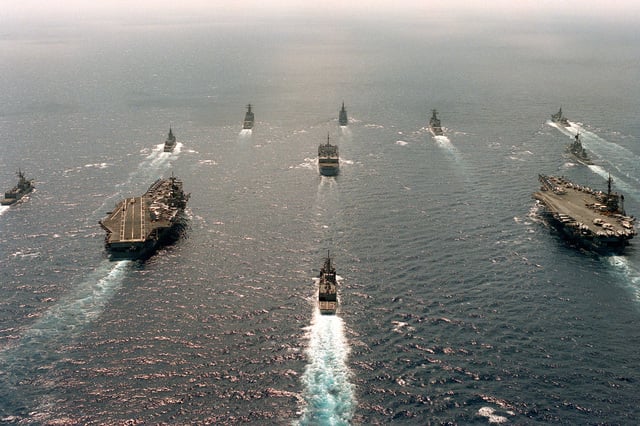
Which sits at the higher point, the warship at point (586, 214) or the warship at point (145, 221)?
the warship at point (586, 214)

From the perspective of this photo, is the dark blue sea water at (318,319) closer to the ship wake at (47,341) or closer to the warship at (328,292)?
the ship wake at (47,341)

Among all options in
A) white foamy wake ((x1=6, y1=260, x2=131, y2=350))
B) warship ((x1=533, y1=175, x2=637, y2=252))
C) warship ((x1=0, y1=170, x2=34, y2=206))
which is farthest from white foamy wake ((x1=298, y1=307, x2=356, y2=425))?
warship ((x1=0, y1=170, x2=34, y2=206))

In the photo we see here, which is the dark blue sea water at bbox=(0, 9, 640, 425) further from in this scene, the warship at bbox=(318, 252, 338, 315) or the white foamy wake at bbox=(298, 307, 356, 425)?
the warship at bbox=(318, 252, 338, 315)

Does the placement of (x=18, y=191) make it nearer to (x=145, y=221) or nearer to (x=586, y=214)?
(x=145, y=221)

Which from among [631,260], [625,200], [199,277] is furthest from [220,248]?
[625,200]

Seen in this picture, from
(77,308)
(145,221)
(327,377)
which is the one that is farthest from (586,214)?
(77,308)

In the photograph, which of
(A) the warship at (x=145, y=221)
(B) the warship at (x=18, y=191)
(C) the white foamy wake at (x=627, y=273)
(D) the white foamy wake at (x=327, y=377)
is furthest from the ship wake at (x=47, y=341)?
(C) the white foamy wake at (x=627, y=273)

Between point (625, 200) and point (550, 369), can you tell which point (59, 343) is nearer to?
point (550, 369)
